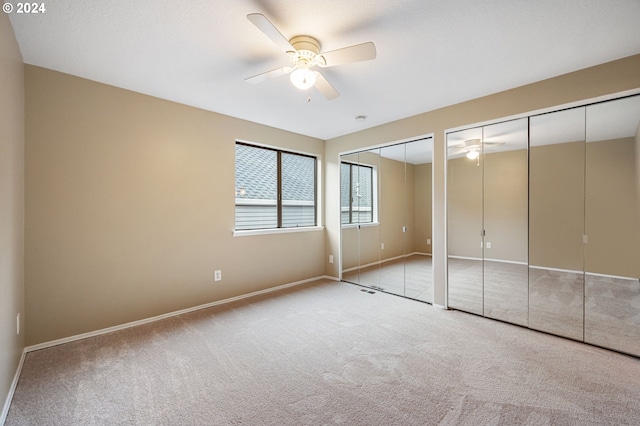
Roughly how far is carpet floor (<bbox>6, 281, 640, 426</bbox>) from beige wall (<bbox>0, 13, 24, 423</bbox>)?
0.33 meters

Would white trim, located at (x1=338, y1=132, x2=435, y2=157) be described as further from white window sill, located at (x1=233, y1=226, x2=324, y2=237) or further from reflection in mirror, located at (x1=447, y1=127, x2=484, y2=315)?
white window sill, located at (x1=233, y1=226, x2=324, y2=237)

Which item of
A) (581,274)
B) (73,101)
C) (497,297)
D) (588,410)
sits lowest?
(588,410)

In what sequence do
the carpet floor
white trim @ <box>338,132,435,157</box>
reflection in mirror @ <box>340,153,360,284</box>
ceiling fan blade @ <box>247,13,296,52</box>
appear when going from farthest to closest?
reflection in mirror @ <box>340,153,360,284</box> → white trim @ <box>338,132,435,157</box> → the carpet floor → ceiling fan blade @ <box>247,13,296,52</box>

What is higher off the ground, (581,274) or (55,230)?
(55,230)

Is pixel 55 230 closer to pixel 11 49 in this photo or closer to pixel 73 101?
pixel 73 101

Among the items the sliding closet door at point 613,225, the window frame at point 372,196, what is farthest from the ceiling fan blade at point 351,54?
the window frame at point 372,196

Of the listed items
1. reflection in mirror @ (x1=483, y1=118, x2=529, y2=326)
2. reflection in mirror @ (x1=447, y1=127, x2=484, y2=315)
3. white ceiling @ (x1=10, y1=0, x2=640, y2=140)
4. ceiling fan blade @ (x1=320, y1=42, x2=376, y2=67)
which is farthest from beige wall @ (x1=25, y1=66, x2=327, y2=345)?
reflection in mirror @ (x1=483, y1=118, x2=529, y2=326)

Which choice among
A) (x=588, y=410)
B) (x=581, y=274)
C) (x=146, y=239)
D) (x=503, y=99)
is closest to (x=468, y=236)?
(x=581, y=274)

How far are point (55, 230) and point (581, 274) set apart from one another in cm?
500

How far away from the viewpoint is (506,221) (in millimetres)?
2988

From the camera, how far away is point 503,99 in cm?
292

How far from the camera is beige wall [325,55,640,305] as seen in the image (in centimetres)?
237

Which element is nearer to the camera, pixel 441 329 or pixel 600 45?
pixel 600 45

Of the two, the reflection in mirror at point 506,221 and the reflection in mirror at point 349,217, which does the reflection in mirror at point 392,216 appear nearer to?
the reflection in mirror at point 349,217
